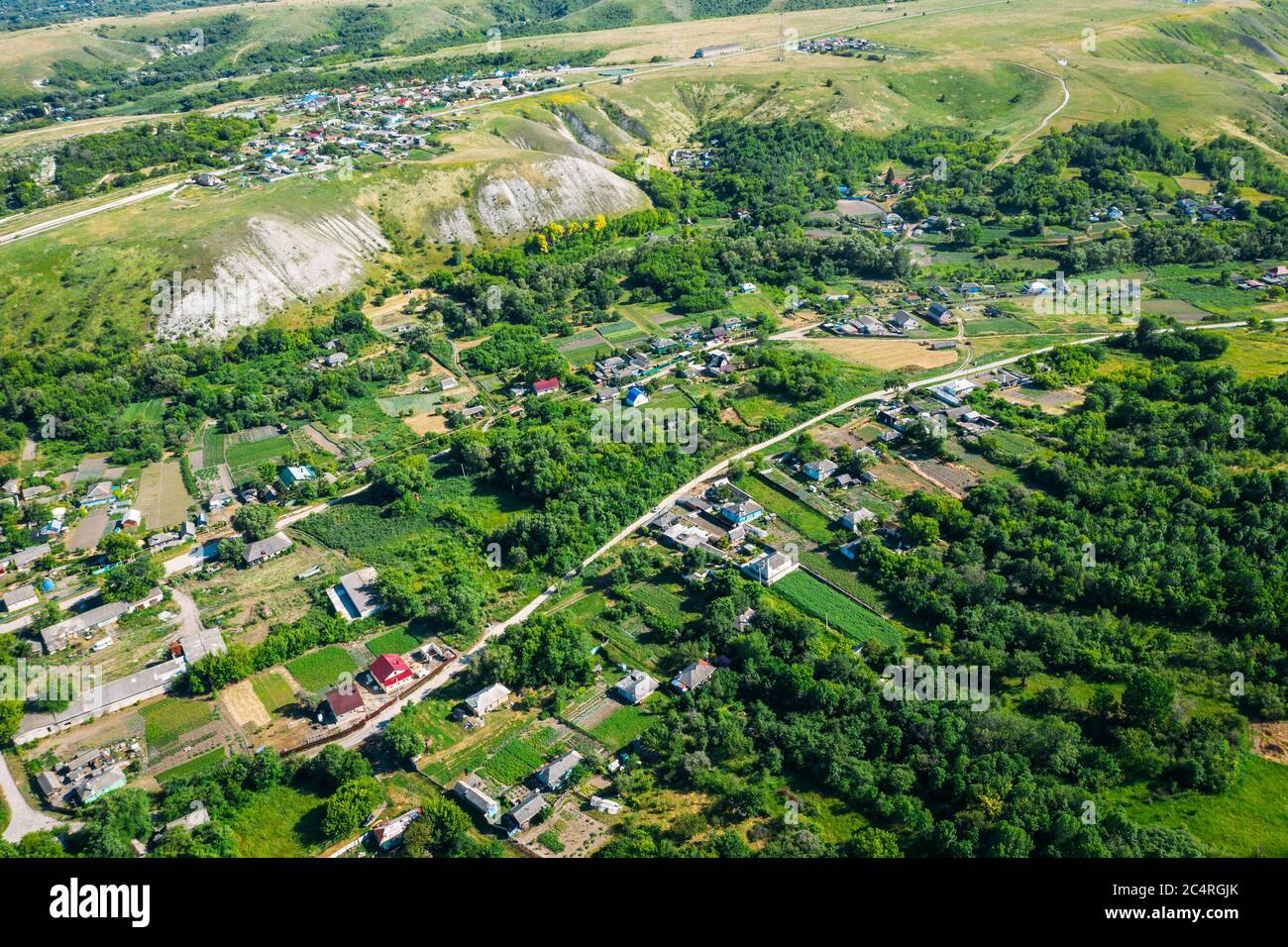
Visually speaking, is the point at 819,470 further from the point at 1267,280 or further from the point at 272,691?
the point at 1267,280

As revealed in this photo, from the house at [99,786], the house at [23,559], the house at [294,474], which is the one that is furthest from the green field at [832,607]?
the house at [23,559]

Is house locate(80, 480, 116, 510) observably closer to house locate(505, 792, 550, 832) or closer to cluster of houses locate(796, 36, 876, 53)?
house locate(505, 792, 550, 832)

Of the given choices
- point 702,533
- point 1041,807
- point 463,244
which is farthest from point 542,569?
point 463,244

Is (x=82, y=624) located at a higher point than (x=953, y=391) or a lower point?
lower

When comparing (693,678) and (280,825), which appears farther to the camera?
(693,678)

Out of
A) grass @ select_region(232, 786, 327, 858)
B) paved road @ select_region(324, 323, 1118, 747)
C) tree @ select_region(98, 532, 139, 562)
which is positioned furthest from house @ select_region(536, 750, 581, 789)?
tree @ select_region(98, 532, 139, 562)

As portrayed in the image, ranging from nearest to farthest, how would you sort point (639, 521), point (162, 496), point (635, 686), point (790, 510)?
1. point (635, 686)
2. point (639, 521)
3. point (790, 510)
4. point (162, 496)

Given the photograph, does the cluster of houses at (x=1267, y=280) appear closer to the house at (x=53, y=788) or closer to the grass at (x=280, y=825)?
the grass at (x=280, y=825)

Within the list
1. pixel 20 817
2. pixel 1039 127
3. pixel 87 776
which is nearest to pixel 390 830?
pixel 87 776
